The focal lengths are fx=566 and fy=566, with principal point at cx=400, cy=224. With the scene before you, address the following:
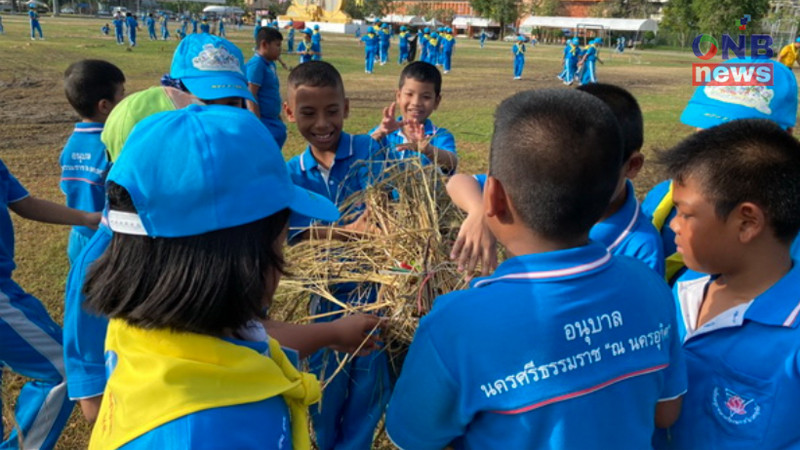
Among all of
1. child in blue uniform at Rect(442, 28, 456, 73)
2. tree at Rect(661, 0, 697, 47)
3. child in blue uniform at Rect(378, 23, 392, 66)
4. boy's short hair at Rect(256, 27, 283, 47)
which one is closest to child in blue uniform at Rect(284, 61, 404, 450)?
boy's short hair at Rect(256, 27, 283, 47)

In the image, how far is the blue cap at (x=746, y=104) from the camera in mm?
2551

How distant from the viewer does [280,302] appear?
2150mm

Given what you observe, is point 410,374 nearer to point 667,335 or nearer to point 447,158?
point 667,335

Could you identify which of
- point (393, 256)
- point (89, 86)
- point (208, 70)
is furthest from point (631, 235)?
point (89, 86)

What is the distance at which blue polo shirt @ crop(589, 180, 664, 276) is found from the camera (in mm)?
1870

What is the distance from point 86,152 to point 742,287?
3.11 metres

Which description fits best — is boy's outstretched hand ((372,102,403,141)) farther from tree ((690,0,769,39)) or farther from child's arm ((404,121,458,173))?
tree ((690,0,769,39))

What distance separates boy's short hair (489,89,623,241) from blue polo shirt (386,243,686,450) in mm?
86

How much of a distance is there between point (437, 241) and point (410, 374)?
77cm

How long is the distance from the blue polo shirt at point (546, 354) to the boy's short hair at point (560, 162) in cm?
9

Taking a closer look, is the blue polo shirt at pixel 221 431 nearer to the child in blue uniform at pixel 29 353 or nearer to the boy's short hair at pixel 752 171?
the boy's short hair at pixel 752 171

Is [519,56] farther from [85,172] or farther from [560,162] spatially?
[560,162]

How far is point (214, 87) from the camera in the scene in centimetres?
339

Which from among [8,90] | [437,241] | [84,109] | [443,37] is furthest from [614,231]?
[443,37]
